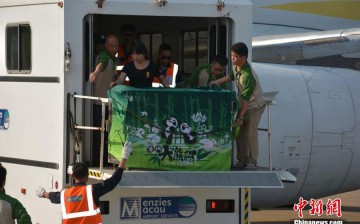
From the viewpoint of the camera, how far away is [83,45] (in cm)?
1012

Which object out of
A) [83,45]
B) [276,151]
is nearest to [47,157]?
[83,45]

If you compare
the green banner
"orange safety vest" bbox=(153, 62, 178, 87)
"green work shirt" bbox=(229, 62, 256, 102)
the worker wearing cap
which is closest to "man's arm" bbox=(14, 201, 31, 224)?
the worker wearing cap

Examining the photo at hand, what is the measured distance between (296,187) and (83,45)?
7416 mm

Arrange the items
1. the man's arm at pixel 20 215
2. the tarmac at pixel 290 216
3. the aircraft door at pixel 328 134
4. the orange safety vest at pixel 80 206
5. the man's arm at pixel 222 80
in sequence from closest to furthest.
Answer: the man's arm at pixel 20 215
the orange safety vest at pixel 80 206
the man's arm at pixel 222 80
the aircraft door at pixel 328 134
the tarmac at pixel 290 216

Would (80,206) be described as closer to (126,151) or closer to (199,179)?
(126,151)

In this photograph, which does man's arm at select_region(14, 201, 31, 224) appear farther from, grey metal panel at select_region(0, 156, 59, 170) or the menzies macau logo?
the menzies macau logo

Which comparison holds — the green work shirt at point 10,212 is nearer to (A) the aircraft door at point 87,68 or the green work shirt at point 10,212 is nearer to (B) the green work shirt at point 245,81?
(A) the aircraft door at point 87,68

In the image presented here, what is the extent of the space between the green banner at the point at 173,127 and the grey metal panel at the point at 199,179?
14cm

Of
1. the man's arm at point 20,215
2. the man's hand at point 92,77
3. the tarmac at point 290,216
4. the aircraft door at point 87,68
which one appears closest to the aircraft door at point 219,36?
the aircraft door at point 87,68

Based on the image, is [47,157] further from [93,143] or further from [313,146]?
[313,146]

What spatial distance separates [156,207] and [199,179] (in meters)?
0.83

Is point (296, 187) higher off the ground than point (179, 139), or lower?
lower

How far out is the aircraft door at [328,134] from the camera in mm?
Result: 16719

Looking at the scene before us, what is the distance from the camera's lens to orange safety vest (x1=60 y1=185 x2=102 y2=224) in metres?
8.51
